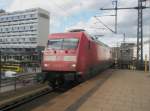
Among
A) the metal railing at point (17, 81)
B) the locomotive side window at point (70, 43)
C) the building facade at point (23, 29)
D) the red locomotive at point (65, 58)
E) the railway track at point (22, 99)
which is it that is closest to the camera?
the railway track at point (22, 99)

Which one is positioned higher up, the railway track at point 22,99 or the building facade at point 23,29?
the building facade at point 23,29

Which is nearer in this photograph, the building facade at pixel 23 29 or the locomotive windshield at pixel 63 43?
the locomotive windshield at pixel 63 43

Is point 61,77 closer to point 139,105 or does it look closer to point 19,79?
point 19,79

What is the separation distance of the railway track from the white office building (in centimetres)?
8348

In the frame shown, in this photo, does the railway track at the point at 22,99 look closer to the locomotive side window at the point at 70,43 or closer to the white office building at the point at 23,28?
the locomotive side window at the point at 70,43

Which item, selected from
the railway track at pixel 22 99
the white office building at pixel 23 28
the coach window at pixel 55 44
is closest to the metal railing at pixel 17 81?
the railway track at pixel 22 99

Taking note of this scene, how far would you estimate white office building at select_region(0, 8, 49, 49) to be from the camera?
327 ft

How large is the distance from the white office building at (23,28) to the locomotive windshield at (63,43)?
8259 centimetres

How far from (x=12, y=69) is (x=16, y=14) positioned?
73596mm

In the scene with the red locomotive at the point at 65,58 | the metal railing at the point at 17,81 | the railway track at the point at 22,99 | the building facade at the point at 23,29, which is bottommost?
the railway track at the point at 22,99

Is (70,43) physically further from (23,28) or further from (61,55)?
(23,28)

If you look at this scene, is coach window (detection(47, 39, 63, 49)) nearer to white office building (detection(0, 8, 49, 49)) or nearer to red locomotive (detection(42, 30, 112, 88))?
red locomotive (detection(42, 30, 112, 88))

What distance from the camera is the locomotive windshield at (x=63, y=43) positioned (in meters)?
15.7

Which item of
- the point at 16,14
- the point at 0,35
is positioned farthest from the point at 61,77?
the point at 16,14
